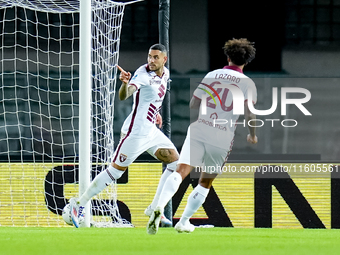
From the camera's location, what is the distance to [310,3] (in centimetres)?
930

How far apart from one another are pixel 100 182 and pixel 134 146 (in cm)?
43

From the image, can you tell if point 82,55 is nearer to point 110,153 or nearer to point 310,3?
point 110,153

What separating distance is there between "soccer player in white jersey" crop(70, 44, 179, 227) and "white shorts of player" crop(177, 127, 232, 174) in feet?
2.85

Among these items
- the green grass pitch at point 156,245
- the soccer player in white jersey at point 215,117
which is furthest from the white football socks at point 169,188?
the green grass pitch at point 156,245

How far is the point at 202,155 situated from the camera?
459cm

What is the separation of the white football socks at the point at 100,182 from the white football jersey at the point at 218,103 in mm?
1037

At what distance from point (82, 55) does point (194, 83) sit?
137 inches

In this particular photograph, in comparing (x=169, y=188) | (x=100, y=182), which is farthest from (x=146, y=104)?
(x=169, y=188)

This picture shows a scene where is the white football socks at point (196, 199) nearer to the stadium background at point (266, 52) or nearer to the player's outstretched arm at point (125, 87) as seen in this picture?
the player's outstretched arm at point (125, 87)

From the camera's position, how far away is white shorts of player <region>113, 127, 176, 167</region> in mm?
5305

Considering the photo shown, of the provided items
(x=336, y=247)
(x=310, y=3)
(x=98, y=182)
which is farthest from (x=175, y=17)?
(x=336, y=247)

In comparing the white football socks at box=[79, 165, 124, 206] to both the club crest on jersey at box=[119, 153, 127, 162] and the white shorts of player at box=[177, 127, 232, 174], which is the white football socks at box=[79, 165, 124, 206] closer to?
the club crest on jersey at box=[119, 153, 127, 162]

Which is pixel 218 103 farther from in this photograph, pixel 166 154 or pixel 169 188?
pixel 166 154

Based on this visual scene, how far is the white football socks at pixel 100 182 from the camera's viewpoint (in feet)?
17.2
